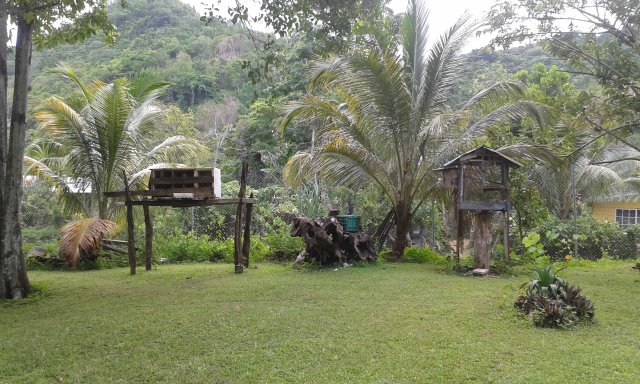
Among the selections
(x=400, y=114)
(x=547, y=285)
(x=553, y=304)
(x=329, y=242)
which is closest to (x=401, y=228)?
(x=329, y=242)

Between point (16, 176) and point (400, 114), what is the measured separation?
19.7ft

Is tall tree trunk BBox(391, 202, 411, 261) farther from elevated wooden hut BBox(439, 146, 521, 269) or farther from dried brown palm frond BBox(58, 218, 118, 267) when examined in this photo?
dried brown palm frond BBox(58, 218, 118, 267)

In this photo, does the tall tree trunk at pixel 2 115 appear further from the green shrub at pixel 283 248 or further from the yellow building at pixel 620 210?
the yellow building at pixel 620 210

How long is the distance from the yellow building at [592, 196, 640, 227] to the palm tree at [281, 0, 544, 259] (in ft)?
41.8

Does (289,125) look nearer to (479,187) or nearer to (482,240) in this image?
(479,187)

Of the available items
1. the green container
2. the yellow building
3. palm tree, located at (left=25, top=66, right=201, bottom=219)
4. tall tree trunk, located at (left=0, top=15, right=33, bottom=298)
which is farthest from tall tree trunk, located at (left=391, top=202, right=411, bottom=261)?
the yellow building

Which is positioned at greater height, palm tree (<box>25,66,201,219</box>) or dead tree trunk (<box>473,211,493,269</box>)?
palm tree (<box>25,66,201,219</box>)

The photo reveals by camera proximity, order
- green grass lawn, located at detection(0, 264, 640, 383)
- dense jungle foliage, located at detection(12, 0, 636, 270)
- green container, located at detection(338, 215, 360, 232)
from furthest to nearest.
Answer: green container, located at detection(338, 215, 360, 232) < dense jungle foliage, located at detection(12, 0, 636, 270) < green grass lawn, located at detection(0, 264, 640, 383)

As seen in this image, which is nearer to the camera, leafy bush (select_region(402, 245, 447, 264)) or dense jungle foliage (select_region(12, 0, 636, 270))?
dense jungle foliage (select_region(12, 0, 636, 270))

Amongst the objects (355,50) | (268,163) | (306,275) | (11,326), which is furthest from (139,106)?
(268,163)

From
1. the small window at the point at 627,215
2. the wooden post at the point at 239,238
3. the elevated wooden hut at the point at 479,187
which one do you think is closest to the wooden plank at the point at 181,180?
the wooden post at the point at 239,238

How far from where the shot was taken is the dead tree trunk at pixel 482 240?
300 inches

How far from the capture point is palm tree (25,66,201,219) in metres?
9.26

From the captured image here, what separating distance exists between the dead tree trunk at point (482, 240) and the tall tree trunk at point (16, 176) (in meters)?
6.21
